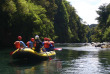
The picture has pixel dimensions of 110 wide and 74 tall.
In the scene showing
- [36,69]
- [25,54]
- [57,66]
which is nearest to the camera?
[36,69]

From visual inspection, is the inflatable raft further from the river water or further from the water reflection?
the water reflection

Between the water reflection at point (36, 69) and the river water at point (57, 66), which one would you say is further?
the river water at point (57, 66)

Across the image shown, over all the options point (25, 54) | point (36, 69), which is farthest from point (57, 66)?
point (25, 54)

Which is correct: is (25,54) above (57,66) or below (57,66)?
above

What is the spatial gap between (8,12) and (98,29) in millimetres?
35987

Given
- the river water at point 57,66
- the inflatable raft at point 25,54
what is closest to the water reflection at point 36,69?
the river water at point 57,66

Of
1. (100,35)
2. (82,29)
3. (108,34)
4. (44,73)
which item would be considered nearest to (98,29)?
(100,35)

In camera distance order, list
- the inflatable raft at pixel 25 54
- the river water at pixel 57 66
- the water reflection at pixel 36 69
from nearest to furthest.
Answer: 1. the water reflection at pixel 36 69
2. the river water at pixel 57 66
3. the inflatable raft at pixel 25 54

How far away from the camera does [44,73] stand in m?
8.90

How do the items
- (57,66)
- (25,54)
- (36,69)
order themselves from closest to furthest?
(36,69), (57,66), (25,54)

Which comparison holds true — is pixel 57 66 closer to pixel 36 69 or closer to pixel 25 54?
pixel 36 69

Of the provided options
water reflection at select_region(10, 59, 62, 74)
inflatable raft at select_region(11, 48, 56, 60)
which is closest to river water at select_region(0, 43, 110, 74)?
water reflection at select_region(10, 59, 62, 74)

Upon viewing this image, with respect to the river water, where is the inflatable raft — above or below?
above

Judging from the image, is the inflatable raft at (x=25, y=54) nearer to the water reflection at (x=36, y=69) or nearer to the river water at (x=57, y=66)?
the river water at (x=57, y=66)
